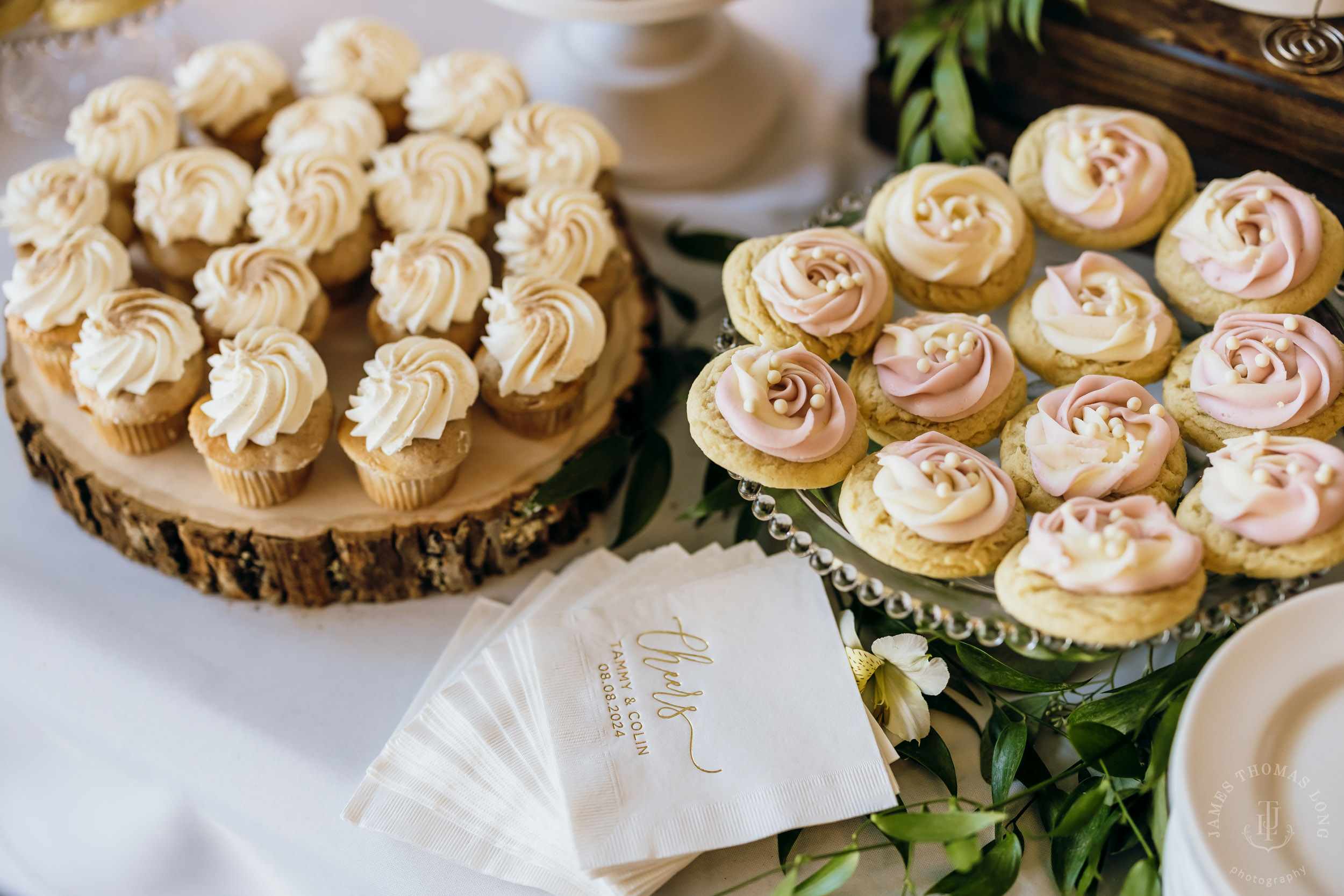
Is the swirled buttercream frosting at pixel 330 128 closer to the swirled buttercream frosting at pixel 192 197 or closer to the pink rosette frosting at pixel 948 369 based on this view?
the swirled buttercream frosting at pixel 192 197

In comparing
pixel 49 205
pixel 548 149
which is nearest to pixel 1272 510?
pixel 548 149

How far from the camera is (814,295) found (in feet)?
5.06

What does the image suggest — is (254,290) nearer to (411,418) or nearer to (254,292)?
(254,292)

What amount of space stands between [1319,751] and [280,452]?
4.76 feet

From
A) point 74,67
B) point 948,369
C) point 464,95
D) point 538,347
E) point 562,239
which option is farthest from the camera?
point 74,67

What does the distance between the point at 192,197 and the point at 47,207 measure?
247 mm

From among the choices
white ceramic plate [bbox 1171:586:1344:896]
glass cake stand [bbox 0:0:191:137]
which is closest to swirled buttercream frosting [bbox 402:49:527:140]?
glass cake stand [bbox 0:0:191:137]

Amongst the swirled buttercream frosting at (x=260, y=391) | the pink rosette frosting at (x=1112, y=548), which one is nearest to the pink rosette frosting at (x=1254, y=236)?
the pink rosette frosting at (x=1112, y=548)

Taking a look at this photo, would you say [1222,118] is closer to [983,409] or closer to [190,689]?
[983,409]

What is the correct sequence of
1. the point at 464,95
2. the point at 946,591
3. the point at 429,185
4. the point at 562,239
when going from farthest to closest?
the point at 464,95 < the point at 429,185 < the point at 562,239 < the point at 946,591

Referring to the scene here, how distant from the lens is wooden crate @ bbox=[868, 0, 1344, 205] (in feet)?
5.95

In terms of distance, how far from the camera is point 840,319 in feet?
5.06

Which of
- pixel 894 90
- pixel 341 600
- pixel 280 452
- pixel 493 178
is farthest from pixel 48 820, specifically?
pixel 894 90

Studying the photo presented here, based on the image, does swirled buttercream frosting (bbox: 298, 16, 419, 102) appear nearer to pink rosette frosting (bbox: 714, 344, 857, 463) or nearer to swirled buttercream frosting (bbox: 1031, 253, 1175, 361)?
pink rosette frosting (bbox: 714, 344, 857, 463)
